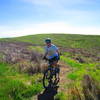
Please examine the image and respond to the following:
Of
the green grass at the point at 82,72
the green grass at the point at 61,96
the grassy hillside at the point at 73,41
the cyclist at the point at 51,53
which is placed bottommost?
the grassy hillside at the point at 73,41

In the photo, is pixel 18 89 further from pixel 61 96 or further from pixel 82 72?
pixel 82 72

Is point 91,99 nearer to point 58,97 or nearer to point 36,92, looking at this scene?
point 58,97

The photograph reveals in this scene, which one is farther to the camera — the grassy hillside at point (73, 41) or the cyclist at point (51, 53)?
the grassy hillside at point (73, 41)

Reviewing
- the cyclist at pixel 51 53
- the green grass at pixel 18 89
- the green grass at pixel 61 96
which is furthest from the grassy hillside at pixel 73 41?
the green grass at pixel 61 96

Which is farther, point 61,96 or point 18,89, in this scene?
point 18,89

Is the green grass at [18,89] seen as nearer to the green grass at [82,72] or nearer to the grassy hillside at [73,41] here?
the green grass at [82,72]

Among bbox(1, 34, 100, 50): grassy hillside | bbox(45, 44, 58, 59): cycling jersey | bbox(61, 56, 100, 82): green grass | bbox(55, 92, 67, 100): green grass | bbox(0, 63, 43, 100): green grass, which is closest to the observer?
bbox(55, 92, 67, 100): green grass

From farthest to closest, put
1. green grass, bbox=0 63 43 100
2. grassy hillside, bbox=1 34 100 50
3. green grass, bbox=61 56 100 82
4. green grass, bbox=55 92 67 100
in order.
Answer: grassy hillside, bbox=1 34 100 50 → green grass, bbox=61 56 100 82 → green grass, bbox=0 63 43 100 → green grass, bbox=55 92 67 100

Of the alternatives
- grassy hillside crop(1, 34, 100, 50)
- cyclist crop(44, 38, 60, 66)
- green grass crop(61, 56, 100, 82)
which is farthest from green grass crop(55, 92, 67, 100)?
grassy hillside crop(1, 34, 100, 50)

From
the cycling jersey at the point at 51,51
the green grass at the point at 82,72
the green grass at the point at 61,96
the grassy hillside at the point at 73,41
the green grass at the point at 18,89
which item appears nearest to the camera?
the green grass at the point at 61,96

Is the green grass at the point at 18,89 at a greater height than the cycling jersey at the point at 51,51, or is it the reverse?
the cycling jersey at the point at 51,51

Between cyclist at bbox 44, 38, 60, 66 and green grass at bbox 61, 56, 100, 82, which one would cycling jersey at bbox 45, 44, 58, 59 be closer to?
cyclist at bbox 44, 38, 60, 66

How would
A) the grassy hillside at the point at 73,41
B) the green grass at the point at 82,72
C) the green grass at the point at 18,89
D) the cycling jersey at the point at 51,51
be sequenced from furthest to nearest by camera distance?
the grassy hillside at the point at 73,41
the green grass at the point at 82,72
the cycling jersey at the point at 51,51
the green grass at the point at 18,89

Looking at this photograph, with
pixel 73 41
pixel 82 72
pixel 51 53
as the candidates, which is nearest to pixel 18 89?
pixel 51 53
